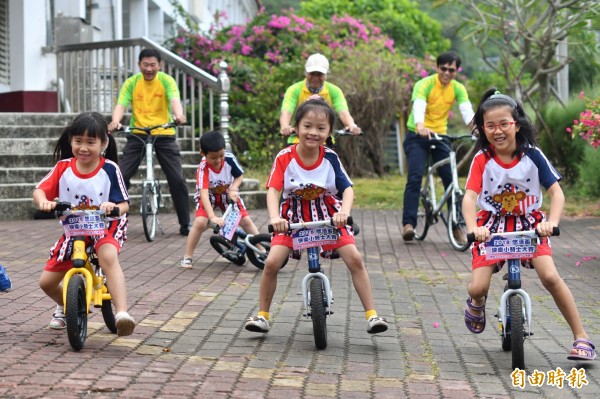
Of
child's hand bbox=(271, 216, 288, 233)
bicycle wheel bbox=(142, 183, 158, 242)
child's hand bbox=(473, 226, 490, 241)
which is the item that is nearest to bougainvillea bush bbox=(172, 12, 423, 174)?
bicycle wheel bbox=(142, 183, 158, 242)

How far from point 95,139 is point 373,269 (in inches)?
176

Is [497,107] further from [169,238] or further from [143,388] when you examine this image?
[169,238]

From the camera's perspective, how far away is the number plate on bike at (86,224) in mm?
6680

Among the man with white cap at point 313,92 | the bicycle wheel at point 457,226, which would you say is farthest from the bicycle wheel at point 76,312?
the bicycle wheel at point 457,226

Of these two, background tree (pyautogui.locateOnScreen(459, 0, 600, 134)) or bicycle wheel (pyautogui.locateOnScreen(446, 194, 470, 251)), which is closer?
bicycle wheel (pyautogui.locateOnScreen(446, 194, 470, 251))

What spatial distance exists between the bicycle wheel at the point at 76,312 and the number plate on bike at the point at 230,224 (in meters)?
3.72

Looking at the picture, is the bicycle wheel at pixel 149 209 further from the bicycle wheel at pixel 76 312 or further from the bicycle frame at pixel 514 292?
the bicycle frame at pixel 514 292

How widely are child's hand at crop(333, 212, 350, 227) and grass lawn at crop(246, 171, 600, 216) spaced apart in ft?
32.5

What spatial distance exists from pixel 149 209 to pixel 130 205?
2631 millimetres

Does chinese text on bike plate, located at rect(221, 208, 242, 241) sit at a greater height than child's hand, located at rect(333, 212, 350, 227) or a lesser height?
lesser

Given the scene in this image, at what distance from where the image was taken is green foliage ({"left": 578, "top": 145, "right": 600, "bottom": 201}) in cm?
1727

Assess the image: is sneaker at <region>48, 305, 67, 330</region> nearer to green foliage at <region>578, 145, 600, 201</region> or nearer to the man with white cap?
the man with white cap

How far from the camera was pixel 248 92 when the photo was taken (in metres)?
21.2

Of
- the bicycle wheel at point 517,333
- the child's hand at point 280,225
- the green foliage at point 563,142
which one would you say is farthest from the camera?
the green foliage at point 563,142
